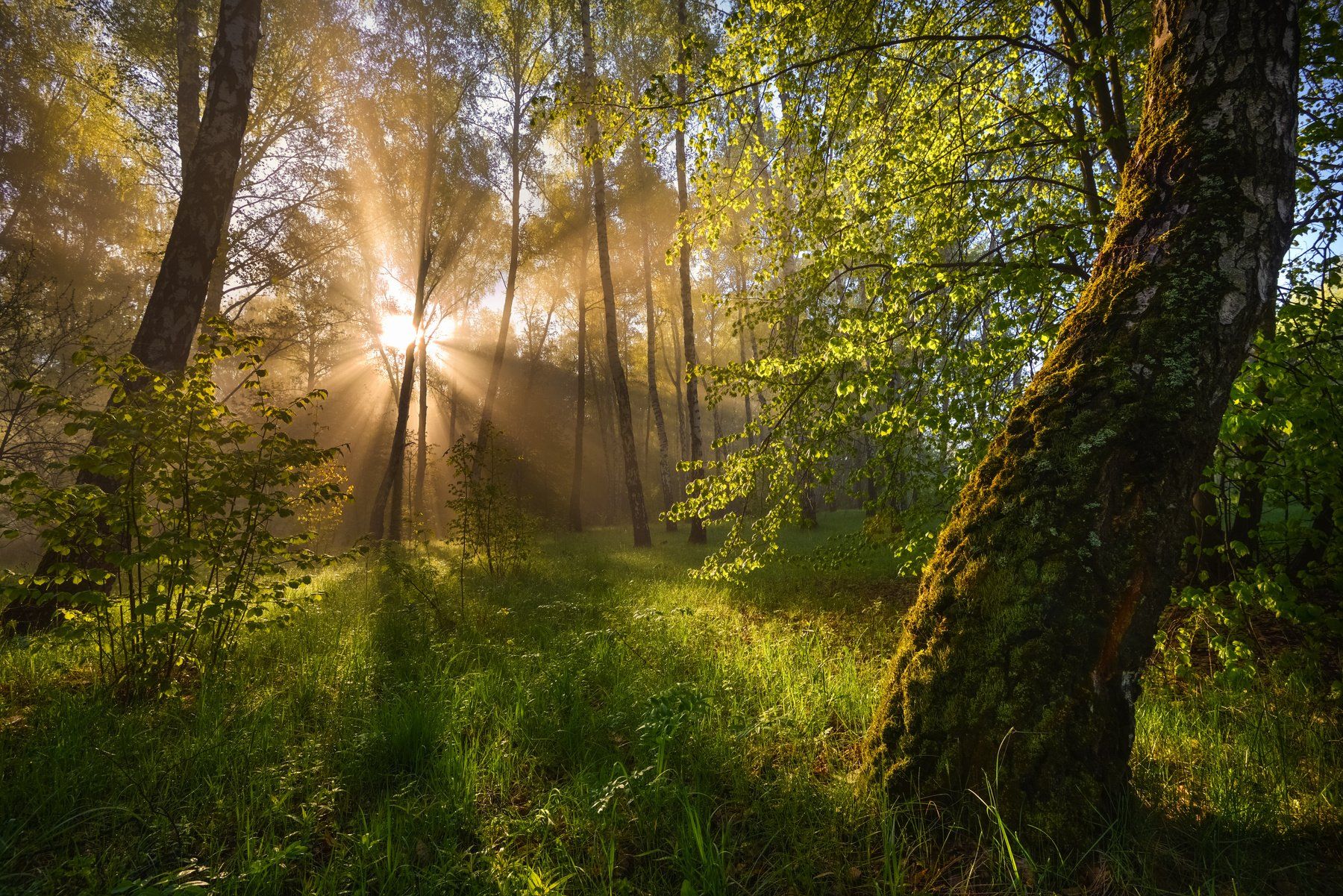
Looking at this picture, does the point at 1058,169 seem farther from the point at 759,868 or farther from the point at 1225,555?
the point at 759,868

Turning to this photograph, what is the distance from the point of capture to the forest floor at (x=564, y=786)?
1672 millimetres

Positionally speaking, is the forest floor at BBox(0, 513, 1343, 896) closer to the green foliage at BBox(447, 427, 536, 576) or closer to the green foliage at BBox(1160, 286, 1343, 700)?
the green foliage at BBox(1160, 286, 1343, 700)

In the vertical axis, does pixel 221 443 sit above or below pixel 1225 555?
above

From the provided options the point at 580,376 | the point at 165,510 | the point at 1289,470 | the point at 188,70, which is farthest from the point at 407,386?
the point at 1289,470

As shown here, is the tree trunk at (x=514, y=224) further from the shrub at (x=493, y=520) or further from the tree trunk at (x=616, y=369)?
the shrub at (x=493, y=520)

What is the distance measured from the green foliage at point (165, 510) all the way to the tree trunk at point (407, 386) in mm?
11607

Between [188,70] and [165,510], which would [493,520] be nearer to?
[165,510]

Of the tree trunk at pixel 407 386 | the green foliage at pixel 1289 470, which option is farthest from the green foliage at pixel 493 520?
the green foliage at pixel 1289 470

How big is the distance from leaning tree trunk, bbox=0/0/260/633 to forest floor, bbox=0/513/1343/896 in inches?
109

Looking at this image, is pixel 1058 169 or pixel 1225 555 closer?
pixel 1225 555

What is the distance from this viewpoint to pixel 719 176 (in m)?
4.09

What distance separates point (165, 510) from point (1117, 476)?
5247mm

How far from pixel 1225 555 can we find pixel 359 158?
19.7 meters

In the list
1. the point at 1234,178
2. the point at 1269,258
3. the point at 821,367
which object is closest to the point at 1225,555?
the point at 1269,258
